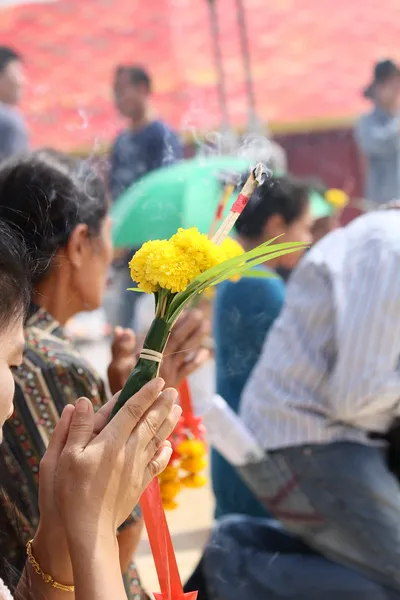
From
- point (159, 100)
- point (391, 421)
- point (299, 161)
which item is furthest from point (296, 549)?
point (159, 100)

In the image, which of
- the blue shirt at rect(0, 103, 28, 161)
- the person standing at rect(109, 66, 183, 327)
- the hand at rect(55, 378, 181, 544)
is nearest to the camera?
the hand at rect(55, 378, 181, 544)

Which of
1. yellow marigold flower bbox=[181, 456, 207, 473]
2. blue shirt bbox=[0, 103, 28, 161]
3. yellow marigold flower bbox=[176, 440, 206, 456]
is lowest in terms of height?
yellow marigold flower bbox=[181, 456, 207, 473]

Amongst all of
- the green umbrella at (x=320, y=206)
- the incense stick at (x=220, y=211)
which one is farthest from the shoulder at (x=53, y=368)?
the green umbrella at (x=320, y=206)

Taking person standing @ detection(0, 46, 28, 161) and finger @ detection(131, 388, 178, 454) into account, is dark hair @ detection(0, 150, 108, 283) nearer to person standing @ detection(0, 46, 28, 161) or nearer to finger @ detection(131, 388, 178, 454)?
finger @ detection(131, 388, 178, 454)

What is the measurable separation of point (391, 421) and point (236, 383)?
61 cm

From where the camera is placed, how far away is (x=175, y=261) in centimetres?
109

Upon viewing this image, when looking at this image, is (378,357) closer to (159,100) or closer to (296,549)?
(296,549)

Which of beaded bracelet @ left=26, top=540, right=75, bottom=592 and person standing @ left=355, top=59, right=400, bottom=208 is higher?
person standing @ left=355, top=59, right=400, bottom=208

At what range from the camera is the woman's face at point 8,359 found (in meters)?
1.14

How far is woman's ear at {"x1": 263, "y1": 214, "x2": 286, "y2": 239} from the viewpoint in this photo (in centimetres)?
283

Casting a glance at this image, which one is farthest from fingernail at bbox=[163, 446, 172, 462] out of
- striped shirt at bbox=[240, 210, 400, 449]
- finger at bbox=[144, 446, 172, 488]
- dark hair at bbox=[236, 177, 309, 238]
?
dark hair at bbox=[236, 177, 309, 238]

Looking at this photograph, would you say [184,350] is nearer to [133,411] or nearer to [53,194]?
[53,194]

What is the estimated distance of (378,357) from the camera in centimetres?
209

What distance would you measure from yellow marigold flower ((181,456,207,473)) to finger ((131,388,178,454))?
0.77 meters
